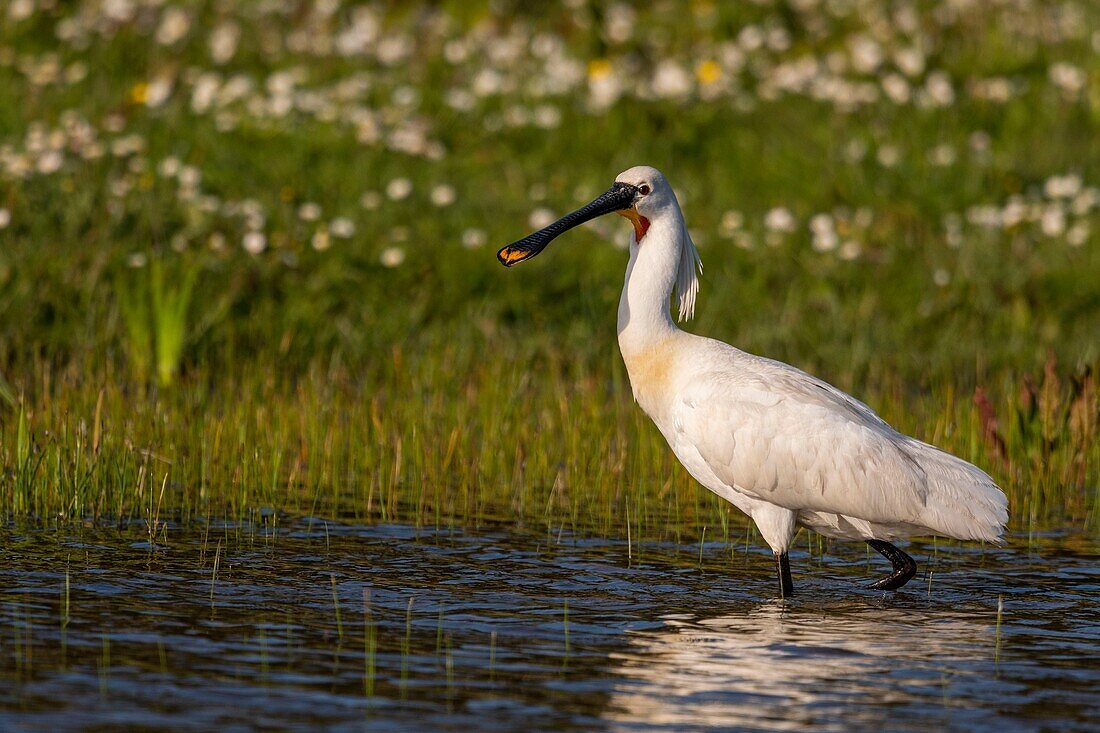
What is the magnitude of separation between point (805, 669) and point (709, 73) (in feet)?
35.8

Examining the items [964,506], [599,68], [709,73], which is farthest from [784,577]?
[599,68]

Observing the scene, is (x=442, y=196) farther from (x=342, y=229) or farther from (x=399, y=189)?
(x=342, y=229)

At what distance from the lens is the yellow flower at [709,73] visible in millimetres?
16094

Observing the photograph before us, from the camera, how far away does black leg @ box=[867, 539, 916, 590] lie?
738 centimetres

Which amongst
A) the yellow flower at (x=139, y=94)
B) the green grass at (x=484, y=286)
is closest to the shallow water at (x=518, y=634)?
the green grass at (x=484, y=286)

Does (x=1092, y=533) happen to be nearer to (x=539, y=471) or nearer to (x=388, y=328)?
(x=539, y=471)

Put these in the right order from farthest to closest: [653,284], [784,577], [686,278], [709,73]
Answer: [709,73]
[686,278]
[653,284]
[784,577]

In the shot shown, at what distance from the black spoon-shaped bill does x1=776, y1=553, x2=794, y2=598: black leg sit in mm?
1699

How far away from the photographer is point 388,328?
37.7ft

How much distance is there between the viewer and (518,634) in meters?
6.19

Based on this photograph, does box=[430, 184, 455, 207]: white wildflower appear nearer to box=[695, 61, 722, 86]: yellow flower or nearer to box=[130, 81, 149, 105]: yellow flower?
box=[130, 81, 149, 105]: yellow flower

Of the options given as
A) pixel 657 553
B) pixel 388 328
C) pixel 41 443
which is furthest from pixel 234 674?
pixel 388 328

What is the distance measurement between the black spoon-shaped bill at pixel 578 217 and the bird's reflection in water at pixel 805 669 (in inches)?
78.7

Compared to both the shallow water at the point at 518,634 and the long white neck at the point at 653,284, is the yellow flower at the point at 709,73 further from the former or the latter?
the shallow water at the point at 518,634
